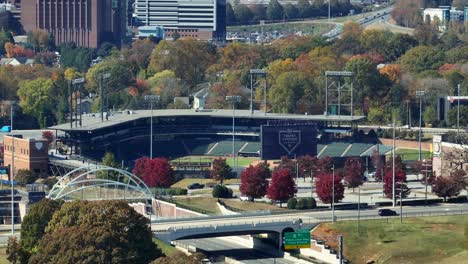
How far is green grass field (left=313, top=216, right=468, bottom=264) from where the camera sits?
85375mm

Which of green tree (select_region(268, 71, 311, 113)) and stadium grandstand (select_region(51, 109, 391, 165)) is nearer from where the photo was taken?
stadium grandstand (select_region(51, 109, 391, 165))

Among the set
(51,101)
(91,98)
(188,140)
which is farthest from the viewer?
(91,98)

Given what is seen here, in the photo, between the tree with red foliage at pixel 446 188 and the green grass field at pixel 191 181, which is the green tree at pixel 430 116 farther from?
the tree with red foliage at pixel 446 188

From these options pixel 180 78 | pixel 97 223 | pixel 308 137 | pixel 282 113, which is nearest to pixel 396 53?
pixel 180 78

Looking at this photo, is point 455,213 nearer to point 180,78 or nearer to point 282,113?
point 282,113

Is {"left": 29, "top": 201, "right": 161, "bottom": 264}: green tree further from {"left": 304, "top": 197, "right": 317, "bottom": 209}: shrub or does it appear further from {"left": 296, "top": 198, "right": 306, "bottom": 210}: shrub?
{"left": 304, "top": 197, "right": 317, "bottom": 209}: shrub

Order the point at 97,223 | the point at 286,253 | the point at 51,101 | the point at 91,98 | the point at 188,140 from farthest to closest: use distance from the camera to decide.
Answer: the point at 91,98
the point at 51,101
the point at 188,140
the point at 286,253
the point at 97,223

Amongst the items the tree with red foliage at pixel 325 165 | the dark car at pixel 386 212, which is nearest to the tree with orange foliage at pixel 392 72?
the tree with red foliage at pixel 325 165

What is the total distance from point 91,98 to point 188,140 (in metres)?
25.6

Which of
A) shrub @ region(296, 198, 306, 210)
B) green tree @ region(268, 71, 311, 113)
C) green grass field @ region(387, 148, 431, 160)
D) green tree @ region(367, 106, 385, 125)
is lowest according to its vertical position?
shrub @ region(296, 198, 306, 210)

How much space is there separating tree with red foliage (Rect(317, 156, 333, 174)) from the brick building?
686 inches

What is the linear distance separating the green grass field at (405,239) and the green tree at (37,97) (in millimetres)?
56255

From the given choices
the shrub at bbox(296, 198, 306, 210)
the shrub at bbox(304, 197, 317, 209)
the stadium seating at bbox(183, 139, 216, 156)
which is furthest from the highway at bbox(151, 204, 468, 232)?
the stadium seating at bbox(183, 139, 216, 156)

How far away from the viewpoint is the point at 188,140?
134125 mm
